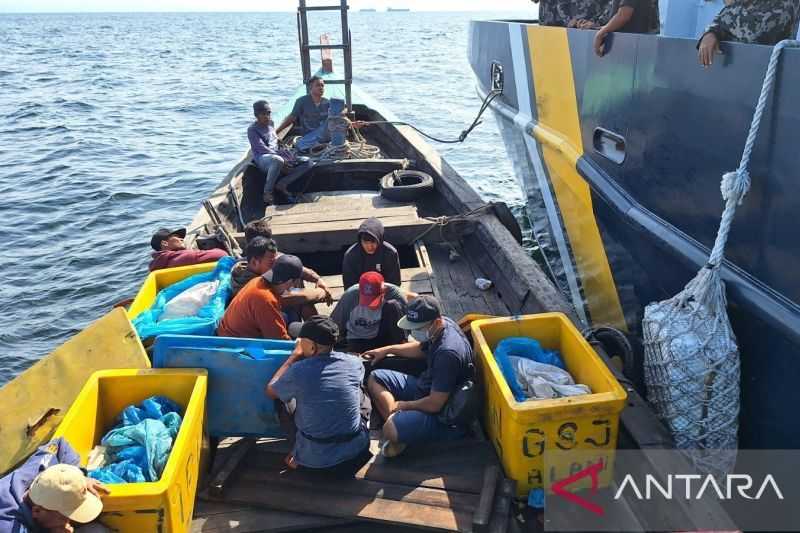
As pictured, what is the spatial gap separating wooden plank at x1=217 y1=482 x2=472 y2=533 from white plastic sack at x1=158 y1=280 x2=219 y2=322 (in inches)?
49.9

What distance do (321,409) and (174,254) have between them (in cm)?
220

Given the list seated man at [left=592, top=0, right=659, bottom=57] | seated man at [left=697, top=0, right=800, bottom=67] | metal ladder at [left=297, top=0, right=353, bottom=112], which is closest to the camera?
seated man at [left=697, top=0, right=800, bottom=67]

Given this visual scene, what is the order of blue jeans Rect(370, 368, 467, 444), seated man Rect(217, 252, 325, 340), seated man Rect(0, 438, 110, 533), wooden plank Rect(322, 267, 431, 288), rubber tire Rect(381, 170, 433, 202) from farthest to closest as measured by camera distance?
rubber tire Rect(381, 170, 433, 202) < wooden plank Rect(322, 267, 431, 288) < seated man Rect(217, 252, 325, 340) < blue jeans Rect(370, 368, 467, 444) < seated man Rect(0, 438, 110, 533)

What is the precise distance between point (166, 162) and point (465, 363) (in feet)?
41.1

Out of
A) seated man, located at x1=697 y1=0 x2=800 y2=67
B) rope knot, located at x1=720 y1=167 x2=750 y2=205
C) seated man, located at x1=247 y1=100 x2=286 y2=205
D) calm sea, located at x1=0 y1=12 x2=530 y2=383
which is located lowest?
calm sea, located at x1=0 y1=12 x2=530 y2=383

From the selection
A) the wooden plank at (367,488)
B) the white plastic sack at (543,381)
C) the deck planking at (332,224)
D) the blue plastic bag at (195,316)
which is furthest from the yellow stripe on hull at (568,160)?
the blue plastic bag at (195,316)

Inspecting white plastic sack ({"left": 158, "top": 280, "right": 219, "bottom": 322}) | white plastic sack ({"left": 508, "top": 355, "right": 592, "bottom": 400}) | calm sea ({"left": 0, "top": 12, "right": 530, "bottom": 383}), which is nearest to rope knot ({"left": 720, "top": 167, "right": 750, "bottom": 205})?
white plastic sack ({"left": 508, "top": 355, "right": 592, "bottom": 400})

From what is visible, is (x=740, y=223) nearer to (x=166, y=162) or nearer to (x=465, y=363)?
(x=465, y=363)

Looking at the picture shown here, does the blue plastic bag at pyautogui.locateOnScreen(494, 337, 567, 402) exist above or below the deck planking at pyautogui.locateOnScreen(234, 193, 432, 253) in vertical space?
above

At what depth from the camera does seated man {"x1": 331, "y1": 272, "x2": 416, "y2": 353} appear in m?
3.97

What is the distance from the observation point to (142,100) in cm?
2323

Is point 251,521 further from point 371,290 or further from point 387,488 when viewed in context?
point 371,290

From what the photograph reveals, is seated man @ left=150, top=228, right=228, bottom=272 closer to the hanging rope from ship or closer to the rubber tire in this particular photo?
the rubber tire

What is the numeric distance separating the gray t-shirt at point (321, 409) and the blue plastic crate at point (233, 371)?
21cm
